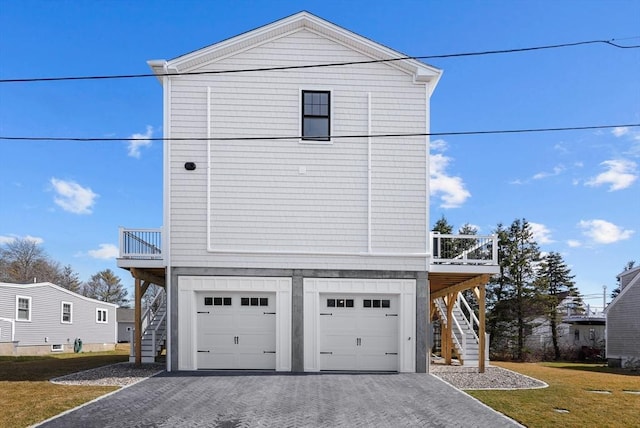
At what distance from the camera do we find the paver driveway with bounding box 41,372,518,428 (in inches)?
333

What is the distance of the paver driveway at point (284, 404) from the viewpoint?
27.8ft

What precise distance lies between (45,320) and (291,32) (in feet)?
73.4

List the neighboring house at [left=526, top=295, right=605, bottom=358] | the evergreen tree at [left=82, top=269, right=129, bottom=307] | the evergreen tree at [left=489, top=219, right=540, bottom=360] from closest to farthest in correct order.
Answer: the evergreen tree at [left=489, top=219, right=540, bottom=360], the neighboring house at [left=526, top=295, right=605, bottom=358], the evergreen tree at [left=82, top=269, right=129, bottom=307]

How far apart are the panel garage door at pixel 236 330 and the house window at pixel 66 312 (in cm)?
1915

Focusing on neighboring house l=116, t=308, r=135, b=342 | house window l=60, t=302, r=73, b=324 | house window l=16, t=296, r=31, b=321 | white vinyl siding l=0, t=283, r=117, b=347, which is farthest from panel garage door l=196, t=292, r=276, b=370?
neighboring house l=116, t=308, r=135, b=342

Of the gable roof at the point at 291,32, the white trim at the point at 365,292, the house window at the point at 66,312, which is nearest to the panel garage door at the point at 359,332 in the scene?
the white trim at the point at 365,292

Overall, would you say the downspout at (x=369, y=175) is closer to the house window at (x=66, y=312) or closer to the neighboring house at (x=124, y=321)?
the house window at (x=66, y=312)

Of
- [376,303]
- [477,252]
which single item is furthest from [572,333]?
[376,303]

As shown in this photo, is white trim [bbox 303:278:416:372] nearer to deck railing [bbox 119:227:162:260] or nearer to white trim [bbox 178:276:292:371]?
white trim [bbox 178:276:292:371]

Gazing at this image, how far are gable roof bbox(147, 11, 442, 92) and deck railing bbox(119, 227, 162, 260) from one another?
179 inches

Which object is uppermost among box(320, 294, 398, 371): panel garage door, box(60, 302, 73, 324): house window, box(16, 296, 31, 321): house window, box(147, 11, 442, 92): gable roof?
box(147, 11, 442, 92): gable roof

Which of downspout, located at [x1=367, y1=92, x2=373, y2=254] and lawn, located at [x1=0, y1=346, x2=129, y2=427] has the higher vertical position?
downspout, located at [x1=367, y1=92, x2=373, y2=254]

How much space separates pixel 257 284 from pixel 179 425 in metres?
5.95

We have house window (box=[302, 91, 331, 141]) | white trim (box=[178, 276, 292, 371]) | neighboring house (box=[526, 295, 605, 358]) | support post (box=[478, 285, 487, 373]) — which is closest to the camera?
white trim (box=[178, 276, 292, 371])
